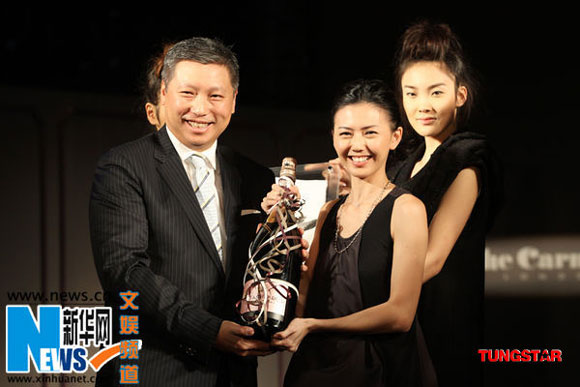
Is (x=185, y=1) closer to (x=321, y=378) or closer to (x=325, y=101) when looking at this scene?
(x=325, y=101)

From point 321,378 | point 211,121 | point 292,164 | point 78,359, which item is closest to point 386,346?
point 321,378

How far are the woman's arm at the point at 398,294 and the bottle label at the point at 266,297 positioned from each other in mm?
127

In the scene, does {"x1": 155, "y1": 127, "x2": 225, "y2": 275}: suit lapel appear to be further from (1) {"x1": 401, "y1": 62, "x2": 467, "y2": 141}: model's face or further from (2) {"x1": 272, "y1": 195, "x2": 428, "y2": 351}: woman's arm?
(1) {"x1": 401, "y1": 62, "x2": 467, "y2": 141}: model's face

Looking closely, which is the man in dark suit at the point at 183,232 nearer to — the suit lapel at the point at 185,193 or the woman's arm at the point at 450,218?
the suit lapel at the point at 185,193

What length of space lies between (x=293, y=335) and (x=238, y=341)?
0.57 ft

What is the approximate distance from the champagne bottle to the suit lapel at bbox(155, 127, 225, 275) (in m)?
0.13

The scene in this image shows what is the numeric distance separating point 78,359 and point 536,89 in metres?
2.04

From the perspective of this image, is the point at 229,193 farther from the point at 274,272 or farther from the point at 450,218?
the point at 450,218

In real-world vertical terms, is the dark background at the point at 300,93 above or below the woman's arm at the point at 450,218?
above

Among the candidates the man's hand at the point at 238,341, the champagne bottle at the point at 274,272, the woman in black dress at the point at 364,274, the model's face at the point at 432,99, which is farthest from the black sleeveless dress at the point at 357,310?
the model's face at the point at 432,99

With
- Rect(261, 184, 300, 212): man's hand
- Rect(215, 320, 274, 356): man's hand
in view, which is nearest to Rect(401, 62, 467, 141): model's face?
Rect(261, 184, 300, 212): man's hand

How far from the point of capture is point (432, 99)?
261 cm

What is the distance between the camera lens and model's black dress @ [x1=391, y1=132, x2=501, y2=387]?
255 centimetres

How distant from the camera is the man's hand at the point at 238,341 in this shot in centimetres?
225
